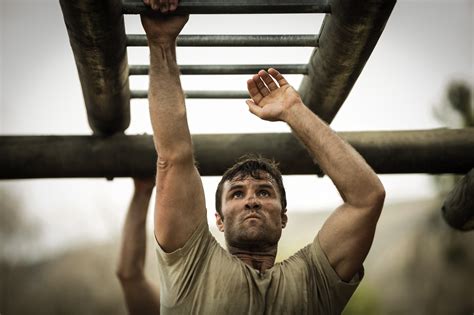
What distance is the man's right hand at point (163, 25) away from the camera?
9.95 ft

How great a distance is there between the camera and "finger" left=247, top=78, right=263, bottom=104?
3.41m

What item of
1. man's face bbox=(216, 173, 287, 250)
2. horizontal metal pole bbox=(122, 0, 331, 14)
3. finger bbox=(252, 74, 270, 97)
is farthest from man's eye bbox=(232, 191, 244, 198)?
horizontal metal pole bbox=(122, 0, 331, 14)

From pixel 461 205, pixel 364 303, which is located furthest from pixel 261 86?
pixel 364 303

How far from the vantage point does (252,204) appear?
3.39 meters

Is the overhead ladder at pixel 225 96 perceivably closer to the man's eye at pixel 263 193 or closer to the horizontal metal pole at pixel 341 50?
the horizontal metal pole at pixel 341 50

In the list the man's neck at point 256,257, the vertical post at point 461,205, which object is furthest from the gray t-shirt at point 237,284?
the vertical post at point 461,205

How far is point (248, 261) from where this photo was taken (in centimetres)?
336

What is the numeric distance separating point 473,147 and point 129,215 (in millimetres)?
2385

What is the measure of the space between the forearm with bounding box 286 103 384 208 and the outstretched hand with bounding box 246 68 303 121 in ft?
0.46

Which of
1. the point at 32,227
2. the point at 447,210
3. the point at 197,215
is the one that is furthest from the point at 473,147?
the point at 32,227

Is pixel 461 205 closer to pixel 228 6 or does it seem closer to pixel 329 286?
pixel 329 286

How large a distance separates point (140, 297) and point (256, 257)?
1.49 meters

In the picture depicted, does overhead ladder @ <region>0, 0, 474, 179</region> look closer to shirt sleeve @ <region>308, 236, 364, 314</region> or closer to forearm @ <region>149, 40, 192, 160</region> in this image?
forearm @ <region>149, 40, 192, 160</region>

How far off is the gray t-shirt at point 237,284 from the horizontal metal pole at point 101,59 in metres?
1.00
